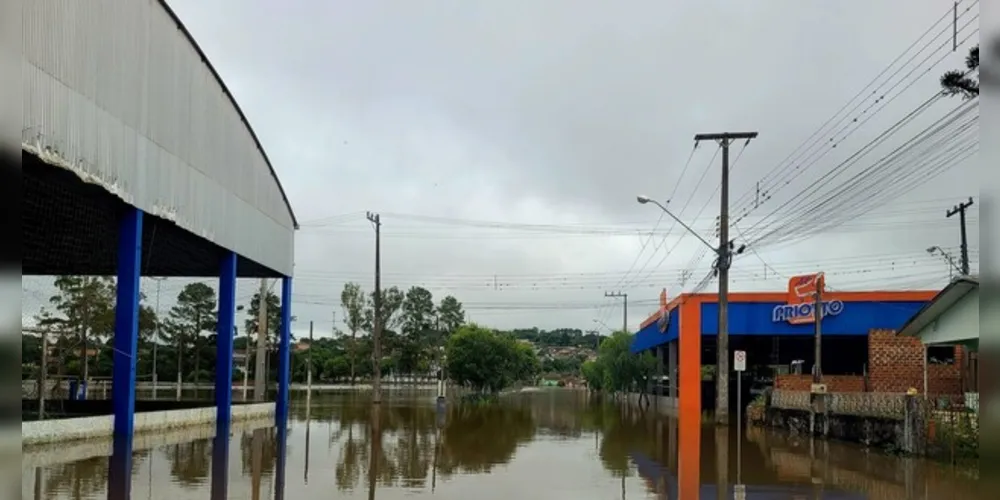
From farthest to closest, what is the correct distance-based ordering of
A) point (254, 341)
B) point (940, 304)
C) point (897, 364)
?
point (254, 341)
point (897, 364)
point (940, 304)

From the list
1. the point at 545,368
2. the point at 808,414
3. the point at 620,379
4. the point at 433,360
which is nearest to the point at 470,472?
the point at 808,414

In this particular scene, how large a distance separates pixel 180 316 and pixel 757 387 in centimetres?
3586

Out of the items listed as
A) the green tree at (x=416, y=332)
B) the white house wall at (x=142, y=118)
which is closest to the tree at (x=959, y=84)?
the white house wall at (x=142, y=118)

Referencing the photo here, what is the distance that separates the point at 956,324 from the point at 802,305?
54.7 feet

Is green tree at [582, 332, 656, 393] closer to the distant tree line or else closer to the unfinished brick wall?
the distant tree line

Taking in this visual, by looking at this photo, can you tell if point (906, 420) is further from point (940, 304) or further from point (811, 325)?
point (811, 325)

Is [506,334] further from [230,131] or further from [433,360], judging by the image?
[230,131]

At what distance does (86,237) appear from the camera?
25344mm

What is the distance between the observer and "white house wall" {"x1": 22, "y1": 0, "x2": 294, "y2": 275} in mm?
15266

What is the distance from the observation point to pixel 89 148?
16.9 meters

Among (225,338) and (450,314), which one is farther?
(450,314)

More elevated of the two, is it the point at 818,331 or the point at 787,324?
the point at 787,324

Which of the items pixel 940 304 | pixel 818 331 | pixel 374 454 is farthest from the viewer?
pixel 818 331

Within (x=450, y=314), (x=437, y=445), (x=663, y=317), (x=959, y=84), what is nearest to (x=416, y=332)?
(x=450, y=314)
